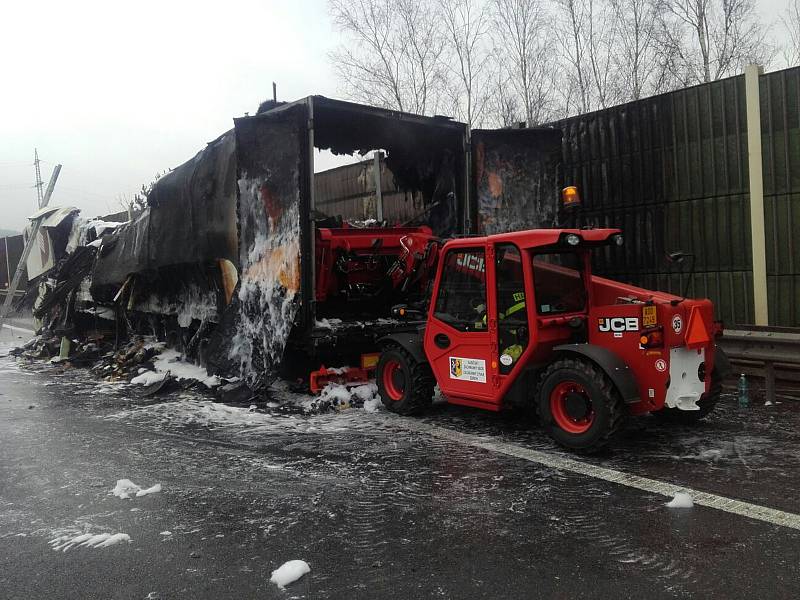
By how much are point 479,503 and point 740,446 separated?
2440mm

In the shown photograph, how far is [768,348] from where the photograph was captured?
20.8 feet

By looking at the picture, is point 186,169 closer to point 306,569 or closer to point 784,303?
point 306,569

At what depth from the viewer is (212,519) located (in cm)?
410

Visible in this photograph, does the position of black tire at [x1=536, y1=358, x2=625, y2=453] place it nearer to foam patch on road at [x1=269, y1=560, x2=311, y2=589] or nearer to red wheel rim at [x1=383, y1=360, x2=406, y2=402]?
red wheel rim at [x1=383, y1=360, x2=406, y2=402]

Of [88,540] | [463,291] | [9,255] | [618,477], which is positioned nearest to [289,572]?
[88,540]

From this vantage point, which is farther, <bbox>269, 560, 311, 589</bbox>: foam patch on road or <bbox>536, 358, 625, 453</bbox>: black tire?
<bbox>536, 358, 625, 453</bbox>: black tire

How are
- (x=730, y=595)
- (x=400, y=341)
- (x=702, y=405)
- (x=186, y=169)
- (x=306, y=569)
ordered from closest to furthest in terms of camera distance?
1. (x=730, y=595)
2. (x=306, y=569)
3. (x=702, y=405)
4. (x=400, y=341)
5. (x=186, y=169)

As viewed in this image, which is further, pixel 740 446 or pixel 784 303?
pixel 784 303

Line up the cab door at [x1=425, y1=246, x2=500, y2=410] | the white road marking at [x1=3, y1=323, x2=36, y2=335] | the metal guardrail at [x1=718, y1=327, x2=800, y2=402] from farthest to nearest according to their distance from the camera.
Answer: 1. the white road marking at [x1=3, y1=323, x2=36, y2=335]
2. the metal guardrail at [x1=718, y1=327, x2=800, y2=402]
3. the cab door at [x1=425, y1=246, x2=500, y2=410]

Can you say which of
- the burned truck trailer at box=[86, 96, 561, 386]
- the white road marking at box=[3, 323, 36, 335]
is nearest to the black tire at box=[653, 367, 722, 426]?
the burned truck trailer at box=[86, 96, 561, 386]

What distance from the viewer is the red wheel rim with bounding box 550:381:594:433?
200 inches

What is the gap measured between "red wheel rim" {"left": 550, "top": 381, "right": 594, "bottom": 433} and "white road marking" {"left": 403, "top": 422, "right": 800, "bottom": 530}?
272 mm

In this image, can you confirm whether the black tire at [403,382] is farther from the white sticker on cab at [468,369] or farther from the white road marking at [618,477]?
the white sticker on cab at [468,369]

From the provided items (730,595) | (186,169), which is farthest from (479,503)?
(186,169)
